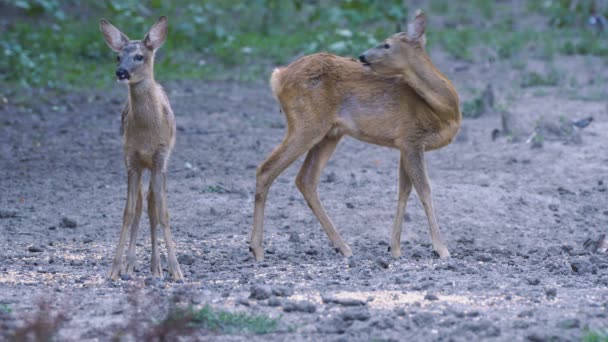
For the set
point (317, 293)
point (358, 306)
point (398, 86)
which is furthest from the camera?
point (398, 86)

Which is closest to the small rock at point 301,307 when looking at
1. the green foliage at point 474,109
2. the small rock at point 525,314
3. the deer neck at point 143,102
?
the small rock at point 525,314

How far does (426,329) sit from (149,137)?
261 centimetres

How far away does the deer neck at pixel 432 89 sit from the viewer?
27.7 ft

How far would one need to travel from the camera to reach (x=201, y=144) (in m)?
12.3

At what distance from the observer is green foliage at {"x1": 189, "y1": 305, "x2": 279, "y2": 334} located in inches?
219

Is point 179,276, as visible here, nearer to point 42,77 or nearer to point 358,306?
point 358,306

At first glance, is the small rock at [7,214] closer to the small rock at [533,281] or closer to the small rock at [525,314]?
the small rock at [533,281]

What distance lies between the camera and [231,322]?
5676 mm

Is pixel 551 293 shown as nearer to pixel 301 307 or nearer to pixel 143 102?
pixel 301 307

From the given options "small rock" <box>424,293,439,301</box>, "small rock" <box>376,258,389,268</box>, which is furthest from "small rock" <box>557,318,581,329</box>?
"small rock" <box>376,258,389,268</box>

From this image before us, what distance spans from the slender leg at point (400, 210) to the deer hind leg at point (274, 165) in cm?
78

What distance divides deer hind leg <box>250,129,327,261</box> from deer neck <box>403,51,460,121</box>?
85cm

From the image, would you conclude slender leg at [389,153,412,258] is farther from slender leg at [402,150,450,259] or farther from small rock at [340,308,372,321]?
small rock at [340,308,372,321]

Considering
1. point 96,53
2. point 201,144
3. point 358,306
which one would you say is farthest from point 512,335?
point 96,53
